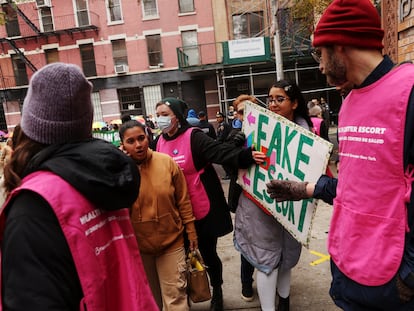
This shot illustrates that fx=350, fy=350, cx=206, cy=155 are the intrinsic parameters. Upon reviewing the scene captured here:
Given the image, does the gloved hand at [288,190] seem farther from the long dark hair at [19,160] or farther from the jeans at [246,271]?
the long dark hair at [19,160]

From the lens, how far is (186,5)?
21219mm

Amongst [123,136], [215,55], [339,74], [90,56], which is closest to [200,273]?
[123,136]

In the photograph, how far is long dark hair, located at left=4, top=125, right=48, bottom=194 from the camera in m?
1.16

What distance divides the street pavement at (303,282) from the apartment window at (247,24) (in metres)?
17.9

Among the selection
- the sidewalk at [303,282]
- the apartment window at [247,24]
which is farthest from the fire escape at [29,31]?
the sidewalk at [303,282]

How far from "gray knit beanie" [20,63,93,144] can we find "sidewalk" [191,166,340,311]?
265cm

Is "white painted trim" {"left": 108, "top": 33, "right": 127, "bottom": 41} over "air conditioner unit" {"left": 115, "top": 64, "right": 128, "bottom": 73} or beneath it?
over

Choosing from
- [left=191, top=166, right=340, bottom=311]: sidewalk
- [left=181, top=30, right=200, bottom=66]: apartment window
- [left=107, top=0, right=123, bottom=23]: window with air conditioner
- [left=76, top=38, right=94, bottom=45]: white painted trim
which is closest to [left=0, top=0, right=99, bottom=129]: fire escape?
[left=76, top=38, right=94, bottom=45]: white painted trim

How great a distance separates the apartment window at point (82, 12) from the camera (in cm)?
2189

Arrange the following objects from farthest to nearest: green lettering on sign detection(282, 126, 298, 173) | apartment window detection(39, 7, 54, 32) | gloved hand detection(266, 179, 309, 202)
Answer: apartment window detection(39, 7, 54, 32), green lettering on sign detection(282, 126, 298, 173), gloved hand detection(266, 179, 309, 202)

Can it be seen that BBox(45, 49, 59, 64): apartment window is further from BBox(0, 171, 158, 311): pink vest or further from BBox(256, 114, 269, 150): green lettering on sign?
BBox(0, 171, 158, 311): pink vest

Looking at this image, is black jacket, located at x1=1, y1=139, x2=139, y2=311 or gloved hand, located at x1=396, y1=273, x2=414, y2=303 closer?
black jacket, located at x1=1, y1=139, x2=139, y2=311

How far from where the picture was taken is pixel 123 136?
2723mm

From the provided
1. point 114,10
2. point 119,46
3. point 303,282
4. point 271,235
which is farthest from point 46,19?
point 271,235
